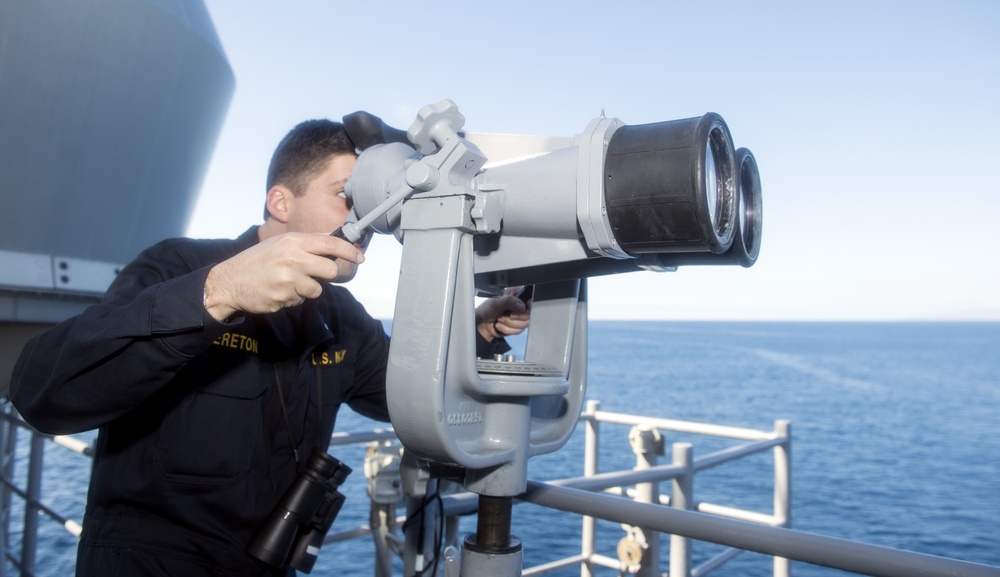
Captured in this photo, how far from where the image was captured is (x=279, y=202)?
1.81m

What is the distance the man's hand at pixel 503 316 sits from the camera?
1.63 m

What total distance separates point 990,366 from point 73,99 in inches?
3521

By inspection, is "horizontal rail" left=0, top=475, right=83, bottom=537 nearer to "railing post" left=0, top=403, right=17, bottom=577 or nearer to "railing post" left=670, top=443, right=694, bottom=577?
"railing post" left=0, top=403, right=17, bottom=577

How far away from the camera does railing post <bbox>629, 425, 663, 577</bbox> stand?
2.51 meters

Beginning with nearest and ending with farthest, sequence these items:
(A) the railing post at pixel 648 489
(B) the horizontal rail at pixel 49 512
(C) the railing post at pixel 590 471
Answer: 1. (A) the railing post at pixel 648 489
2. (B) the horizontal rail at pixel 49 512
3. (C) the railing post at pixel 590 471

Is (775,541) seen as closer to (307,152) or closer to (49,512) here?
(307,152)

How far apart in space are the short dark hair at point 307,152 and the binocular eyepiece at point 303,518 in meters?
0.67

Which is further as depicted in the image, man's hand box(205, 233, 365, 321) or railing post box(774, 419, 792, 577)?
railing post box(774, 419, 792, 577)

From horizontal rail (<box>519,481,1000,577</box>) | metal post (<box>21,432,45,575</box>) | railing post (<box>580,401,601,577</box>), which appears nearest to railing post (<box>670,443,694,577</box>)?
railing post (<box>580,401,601,577</box>)

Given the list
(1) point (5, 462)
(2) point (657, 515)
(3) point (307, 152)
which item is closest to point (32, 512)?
(1) point (5, 462)

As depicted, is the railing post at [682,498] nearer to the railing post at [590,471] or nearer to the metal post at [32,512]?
the railing post at [590,471]

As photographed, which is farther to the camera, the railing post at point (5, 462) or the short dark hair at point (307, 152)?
the railing post at point (5, 462)

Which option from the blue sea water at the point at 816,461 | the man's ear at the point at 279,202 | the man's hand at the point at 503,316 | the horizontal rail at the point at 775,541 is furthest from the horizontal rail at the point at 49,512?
the blue sea water at the point at 816,461

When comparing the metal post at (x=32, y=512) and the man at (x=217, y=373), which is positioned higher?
the man at (x=217, y=373)
